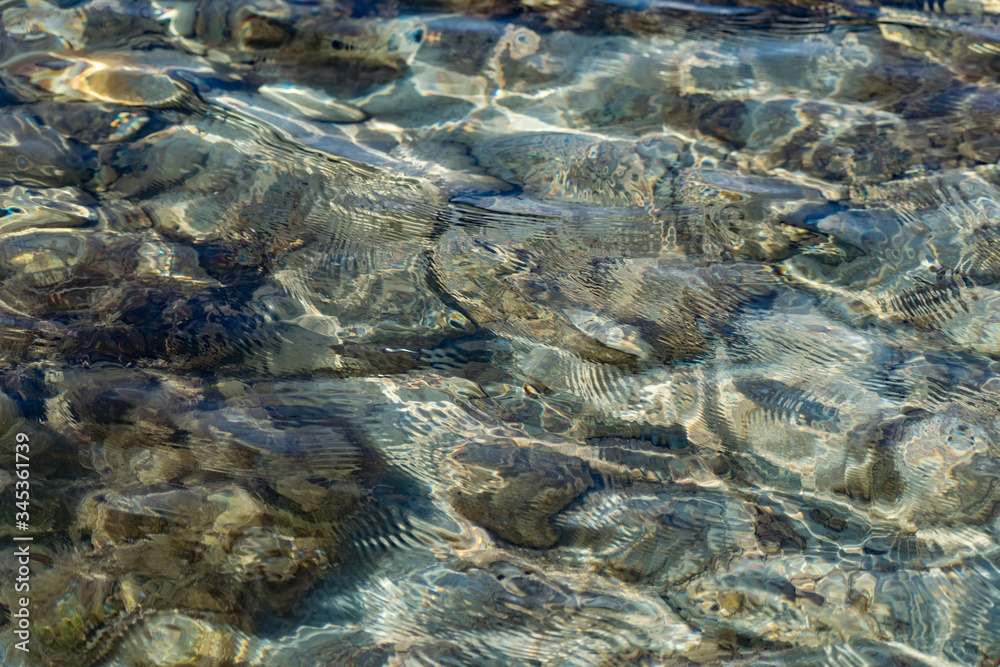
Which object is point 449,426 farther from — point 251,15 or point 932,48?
point 932,48

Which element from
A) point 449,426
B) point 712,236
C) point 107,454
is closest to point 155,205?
point 107,454

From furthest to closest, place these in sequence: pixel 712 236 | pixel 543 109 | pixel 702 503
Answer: pixel 543 109 → pixel 712 236 → pixel 702 503

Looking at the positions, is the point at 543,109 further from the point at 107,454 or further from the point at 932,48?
the point at 107,454

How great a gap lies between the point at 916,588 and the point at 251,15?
320 centimetres

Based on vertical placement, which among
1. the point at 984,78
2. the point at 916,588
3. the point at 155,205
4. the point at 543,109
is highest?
the point at 984,78

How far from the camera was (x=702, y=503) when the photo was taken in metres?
1.59

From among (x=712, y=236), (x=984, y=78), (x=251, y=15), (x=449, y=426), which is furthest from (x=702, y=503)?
(x=251, y=15)

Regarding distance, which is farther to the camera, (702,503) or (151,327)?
(151,327)

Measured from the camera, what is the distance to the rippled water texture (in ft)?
4.67

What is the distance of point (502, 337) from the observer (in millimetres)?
1954

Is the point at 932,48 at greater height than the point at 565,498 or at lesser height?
greater

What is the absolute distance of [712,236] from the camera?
7.34ft

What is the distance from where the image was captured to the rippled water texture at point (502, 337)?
56.1 inches

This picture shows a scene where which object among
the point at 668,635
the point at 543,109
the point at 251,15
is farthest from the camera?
the point at 251,15
